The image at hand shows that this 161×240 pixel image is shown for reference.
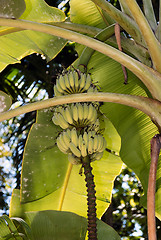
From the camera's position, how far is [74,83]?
0.93 meters

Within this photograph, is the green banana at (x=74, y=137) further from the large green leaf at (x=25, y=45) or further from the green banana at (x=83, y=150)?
the large green leaf at (x=25, y=45)

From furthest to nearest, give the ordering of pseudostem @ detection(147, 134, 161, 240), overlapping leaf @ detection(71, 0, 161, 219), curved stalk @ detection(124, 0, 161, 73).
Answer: overlapping leaf @ detection(71, 0, 161, 219)
curved stalk @ detection(124, 0, 161, 73)
pseudostem @ detection(147, 134, 161, 240)

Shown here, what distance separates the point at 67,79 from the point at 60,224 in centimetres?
39

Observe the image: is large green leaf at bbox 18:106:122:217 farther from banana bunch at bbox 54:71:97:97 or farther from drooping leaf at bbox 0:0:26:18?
drooping leaf at bbox 0:0:26:18

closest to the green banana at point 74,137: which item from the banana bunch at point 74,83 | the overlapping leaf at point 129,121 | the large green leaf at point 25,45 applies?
the banana bunch at point 74,83

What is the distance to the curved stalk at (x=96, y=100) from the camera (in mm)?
724

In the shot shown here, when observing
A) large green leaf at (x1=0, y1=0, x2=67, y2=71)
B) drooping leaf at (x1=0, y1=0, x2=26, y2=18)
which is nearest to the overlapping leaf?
large green leaf at (x1=0, y1=0, x2=67, y2=71)

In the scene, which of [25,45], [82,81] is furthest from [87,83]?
[25,45]

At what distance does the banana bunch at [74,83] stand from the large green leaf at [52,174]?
0.21 m

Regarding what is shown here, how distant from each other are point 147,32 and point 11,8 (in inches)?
12.7

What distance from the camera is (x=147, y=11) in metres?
1.00

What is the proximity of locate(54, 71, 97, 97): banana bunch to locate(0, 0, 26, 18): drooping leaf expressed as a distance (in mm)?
216

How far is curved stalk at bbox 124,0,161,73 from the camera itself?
78 centimetres

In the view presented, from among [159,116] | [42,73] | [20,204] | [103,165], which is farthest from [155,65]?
[42,73]
